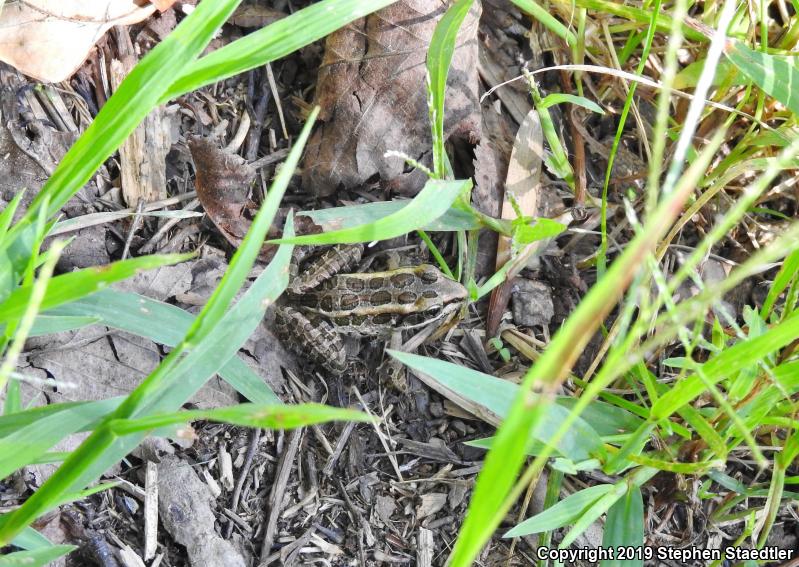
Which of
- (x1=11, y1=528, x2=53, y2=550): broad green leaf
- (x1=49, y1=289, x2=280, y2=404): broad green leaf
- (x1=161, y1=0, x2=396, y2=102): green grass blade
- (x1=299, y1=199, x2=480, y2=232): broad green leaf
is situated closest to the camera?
(x1=161, y1=0, x2=396, y2=102): green grass blade

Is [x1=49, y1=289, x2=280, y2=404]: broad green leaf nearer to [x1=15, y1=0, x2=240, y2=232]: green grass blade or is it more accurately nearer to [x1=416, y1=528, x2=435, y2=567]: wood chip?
[x1=15, y1=0, x2=240, y2=232]: green grass blade

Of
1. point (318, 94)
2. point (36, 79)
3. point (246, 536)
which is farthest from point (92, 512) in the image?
point (318, 94)

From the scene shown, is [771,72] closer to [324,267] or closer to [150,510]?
[324,267]

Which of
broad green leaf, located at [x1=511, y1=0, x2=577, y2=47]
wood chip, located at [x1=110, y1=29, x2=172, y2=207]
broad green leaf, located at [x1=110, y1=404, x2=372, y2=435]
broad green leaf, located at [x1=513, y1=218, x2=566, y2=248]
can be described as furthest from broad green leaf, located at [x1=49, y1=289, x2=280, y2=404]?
broad green leaf, located at [x1=511, y1=0, x2=577, y2=47]

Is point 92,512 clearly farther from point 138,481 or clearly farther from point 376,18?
point 376,18

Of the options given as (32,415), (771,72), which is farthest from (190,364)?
(771,72)

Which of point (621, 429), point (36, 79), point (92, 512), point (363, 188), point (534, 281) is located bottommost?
point (92, 512)
